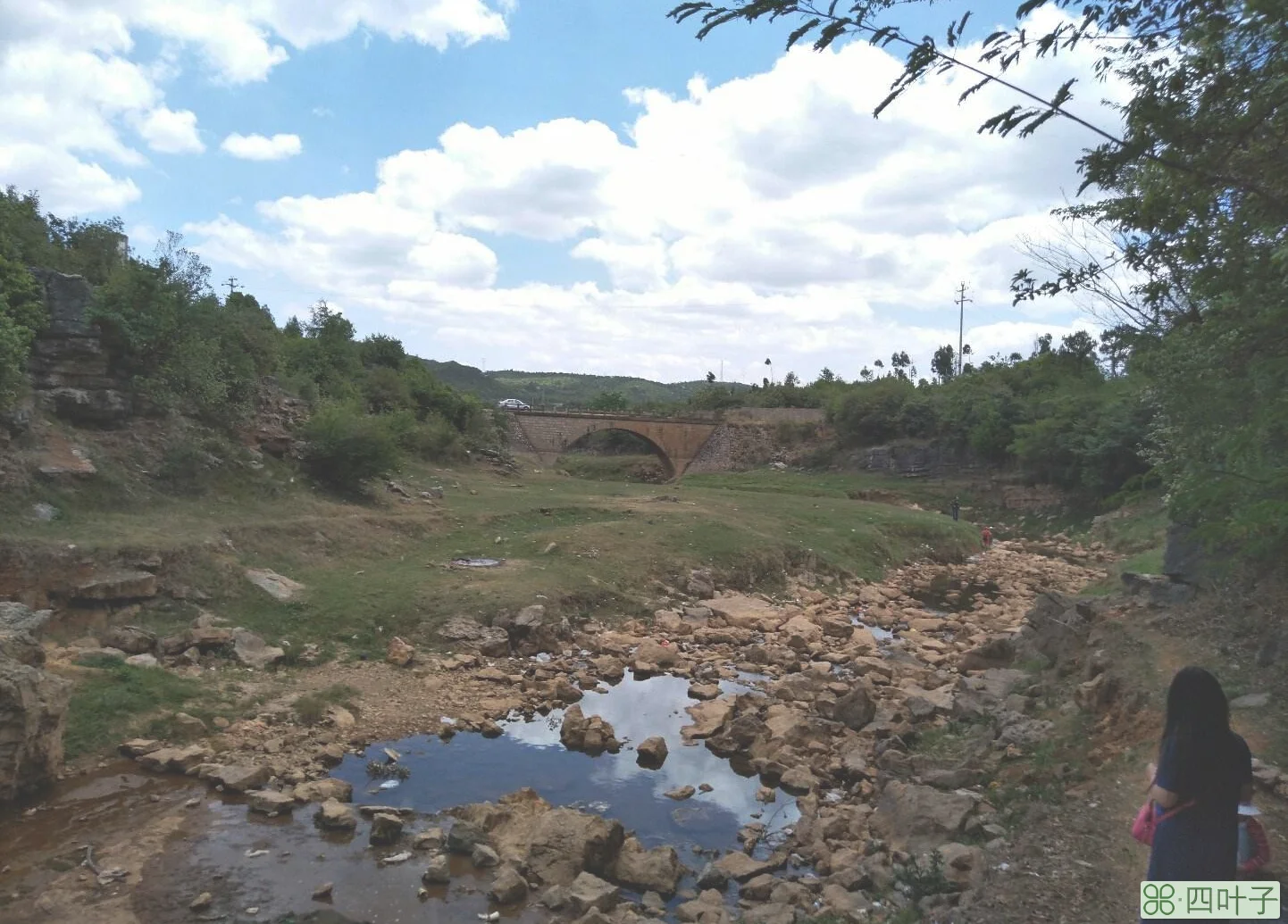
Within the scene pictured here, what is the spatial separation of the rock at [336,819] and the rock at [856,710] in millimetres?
7408

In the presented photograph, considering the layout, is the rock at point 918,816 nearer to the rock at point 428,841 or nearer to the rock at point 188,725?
the rock at point 428,841

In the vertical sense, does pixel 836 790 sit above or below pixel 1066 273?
below

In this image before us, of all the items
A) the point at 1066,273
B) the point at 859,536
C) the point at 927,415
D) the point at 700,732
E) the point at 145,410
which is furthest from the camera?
the point at 927,415

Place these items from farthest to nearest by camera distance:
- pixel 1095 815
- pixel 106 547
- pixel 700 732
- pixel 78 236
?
pixel 78 236 < pixel 106 547 < pixel 700 732 < pixel 1095 815

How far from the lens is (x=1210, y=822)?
4.13 metres

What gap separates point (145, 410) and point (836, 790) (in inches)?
739

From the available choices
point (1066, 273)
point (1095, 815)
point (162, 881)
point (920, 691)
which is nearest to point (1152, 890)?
point (1095, 815)

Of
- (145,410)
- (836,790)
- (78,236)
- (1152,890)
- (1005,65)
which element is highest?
(78,236)

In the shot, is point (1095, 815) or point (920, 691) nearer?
point (1095, 815)

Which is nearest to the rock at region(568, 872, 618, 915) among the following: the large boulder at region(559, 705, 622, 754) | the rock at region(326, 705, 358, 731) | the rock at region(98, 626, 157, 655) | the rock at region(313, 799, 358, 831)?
the rock at region(313, 799, 358, 831)

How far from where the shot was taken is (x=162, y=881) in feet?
24.5

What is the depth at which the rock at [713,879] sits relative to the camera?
26.2 ft

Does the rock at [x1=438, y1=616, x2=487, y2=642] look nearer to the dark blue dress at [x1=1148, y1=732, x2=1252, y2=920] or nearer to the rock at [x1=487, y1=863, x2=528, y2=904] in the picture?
the rock at [x1=487, y1=863, x2=528, y2=904]

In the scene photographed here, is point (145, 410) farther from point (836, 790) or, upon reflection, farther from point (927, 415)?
point (927, 415)
